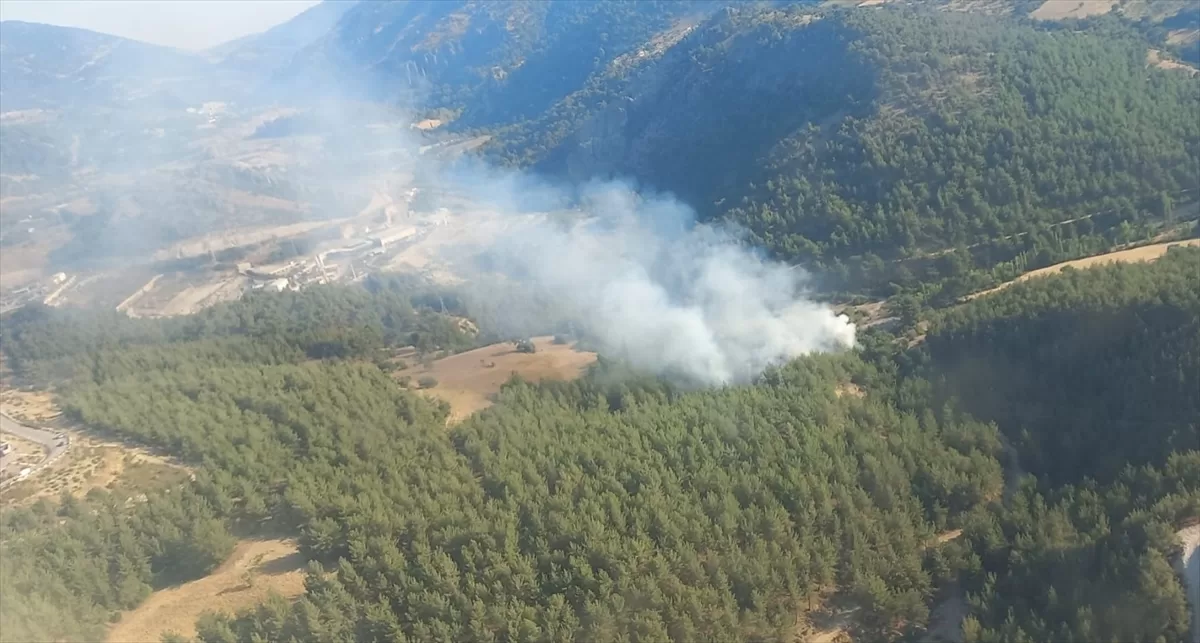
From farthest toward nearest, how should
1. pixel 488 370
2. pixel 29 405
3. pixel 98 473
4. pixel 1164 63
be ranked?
1. pixel 1164 63
2. pixel 488 370
3. pixel 29 405
4. pixel 98 473

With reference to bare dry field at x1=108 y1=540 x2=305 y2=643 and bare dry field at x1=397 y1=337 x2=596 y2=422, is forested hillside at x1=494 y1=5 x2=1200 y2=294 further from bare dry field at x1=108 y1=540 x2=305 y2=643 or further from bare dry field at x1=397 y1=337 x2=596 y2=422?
bare dry field at x1=108 y1=540 x2=305 y2=643

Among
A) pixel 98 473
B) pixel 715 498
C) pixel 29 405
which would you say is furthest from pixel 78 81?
pixel 715 498

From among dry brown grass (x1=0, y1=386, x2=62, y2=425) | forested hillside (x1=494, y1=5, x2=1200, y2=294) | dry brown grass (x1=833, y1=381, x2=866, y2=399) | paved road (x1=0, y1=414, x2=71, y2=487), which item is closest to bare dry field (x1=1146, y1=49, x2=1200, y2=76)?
forested hillside (x1=494, y1=5, x2=1200, y2=294)

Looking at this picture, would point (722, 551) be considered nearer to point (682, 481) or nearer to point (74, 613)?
point (682, 481)

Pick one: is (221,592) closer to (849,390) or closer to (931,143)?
(849,390)

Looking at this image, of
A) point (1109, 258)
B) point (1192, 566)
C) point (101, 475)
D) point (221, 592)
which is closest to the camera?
point (1192, 566)

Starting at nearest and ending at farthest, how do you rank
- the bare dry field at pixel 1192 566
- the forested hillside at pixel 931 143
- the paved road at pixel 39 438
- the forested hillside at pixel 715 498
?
1. the bare dry field at pixel 1192 566
2. the forested hillside at pixel 715 498
3. the paved road at pixel 39 438
4. the forested hillside at pixel 931 143

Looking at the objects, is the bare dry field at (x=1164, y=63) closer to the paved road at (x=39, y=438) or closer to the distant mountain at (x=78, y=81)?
the paved road at (x=39, y=438)

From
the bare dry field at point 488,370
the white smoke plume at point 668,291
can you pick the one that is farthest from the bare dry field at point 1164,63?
the bare dry field at point 488,370
